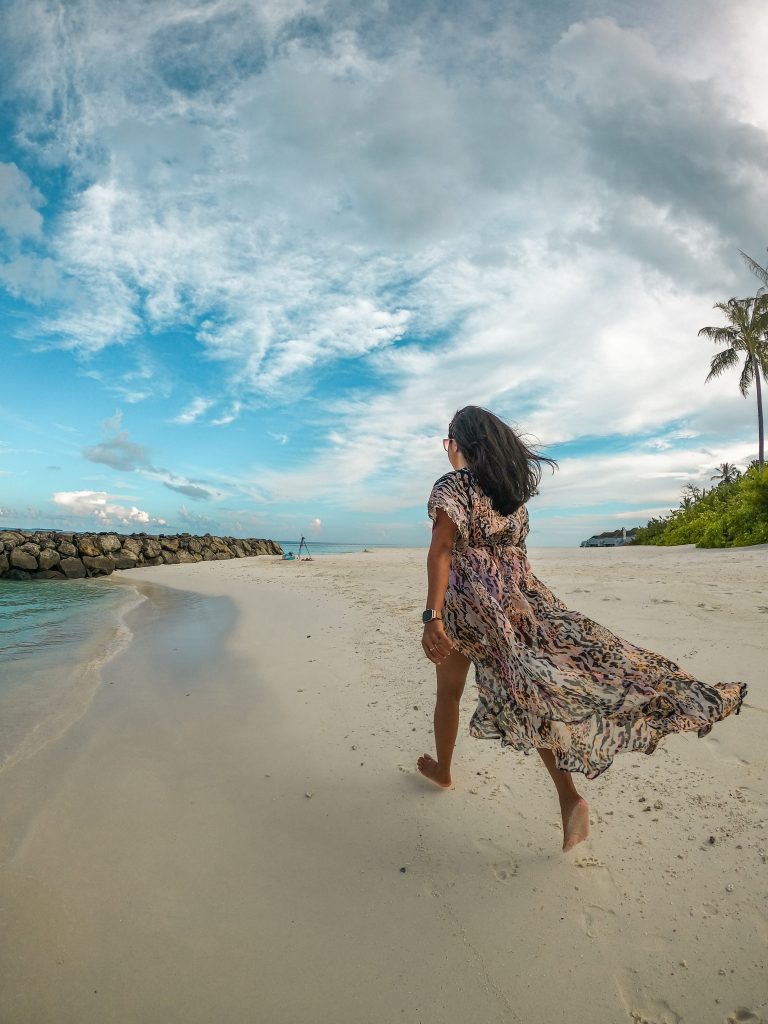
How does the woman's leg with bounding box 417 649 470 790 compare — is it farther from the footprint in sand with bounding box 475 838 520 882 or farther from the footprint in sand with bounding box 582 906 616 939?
the footprint in sand with bounding box 582 906 616 939

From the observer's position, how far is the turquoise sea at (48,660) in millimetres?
3969

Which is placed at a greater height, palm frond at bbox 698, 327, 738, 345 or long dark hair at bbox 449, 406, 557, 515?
palm frond at bbox 698, 327, 738, 345

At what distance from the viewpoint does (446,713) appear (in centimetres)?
272

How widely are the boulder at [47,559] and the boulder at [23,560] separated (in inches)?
9.6

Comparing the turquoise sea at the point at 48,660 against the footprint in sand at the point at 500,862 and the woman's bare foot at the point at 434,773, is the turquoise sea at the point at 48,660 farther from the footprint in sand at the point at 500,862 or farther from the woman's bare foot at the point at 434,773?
the footprint in sand at the point at 500,862

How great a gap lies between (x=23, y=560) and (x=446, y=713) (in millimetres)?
25108

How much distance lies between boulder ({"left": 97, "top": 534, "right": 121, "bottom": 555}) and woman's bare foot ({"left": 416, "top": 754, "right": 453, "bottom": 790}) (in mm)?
26792

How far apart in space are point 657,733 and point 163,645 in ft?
20.8

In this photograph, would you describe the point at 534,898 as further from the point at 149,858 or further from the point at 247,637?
the point at 247,637

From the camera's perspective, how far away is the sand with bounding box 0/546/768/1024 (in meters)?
1.65

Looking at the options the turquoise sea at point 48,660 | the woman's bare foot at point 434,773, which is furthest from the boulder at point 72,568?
the woman's bare foot at point 434,773

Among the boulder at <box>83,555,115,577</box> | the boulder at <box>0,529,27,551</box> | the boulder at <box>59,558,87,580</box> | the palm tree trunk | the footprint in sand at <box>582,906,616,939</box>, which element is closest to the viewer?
the footprint in sand at <box>582,906,616,939</box>

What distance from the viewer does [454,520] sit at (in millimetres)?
2354

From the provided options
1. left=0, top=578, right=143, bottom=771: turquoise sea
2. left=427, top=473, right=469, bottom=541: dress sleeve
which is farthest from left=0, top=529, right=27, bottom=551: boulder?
left=427, top=473, right=469, bottom=541: dress sleeve
